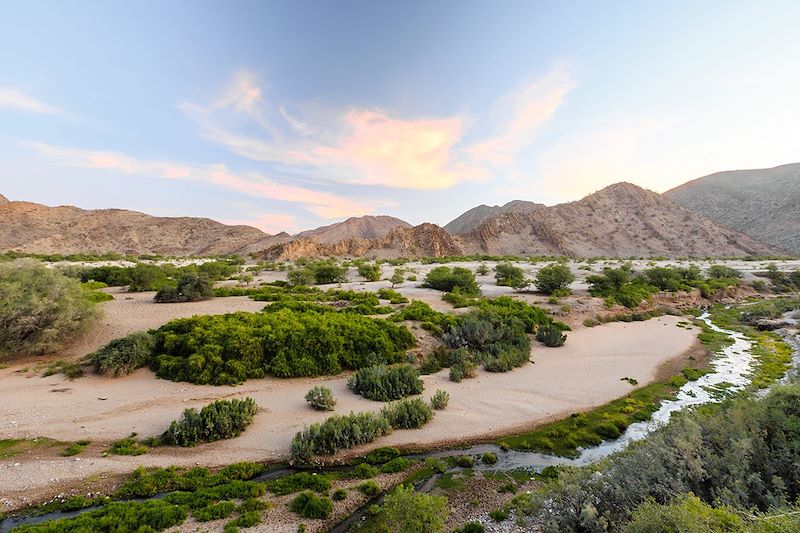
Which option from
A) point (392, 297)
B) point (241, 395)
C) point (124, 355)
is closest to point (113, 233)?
point (392, 297)

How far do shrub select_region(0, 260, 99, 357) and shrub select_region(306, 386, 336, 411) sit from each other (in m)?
10.2

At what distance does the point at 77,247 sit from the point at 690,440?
93040 mm

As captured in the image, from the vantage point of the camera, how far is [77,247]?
6862cm

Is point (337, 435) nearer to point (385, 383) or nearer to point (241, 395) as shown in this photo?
point (385, 383)

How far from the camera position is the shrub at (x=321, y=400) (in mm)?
10070

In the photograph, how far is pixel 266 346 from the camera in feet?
42.2

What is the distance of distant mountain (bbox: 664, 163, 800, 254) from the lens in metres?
75.2

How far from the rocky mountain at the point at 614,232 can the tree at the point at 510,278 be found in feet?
141

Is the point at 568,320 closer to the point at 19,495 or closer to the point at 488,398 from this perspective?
the point at 488,398

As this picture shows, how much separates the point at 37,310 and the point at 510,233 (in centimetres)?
7601

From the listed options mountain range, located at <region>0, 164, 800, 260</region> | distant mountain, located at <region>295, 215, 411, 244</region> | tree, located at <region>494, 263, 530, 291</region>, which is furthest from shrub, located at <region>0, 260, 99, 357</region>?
distant mountain, located at <region>295, 215, 411, 244</region>

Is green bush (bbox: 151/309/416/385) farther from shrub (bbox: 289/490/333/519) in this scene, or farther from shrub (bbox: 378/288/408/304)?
shrub (bbox: 289/490/333/519)

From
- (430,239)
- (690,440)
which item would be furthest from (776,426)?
(430,239)

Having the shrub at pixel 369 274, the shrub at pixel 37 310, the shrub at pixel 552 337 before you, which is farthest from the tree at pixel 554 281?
the shrub at pixel 37 310
